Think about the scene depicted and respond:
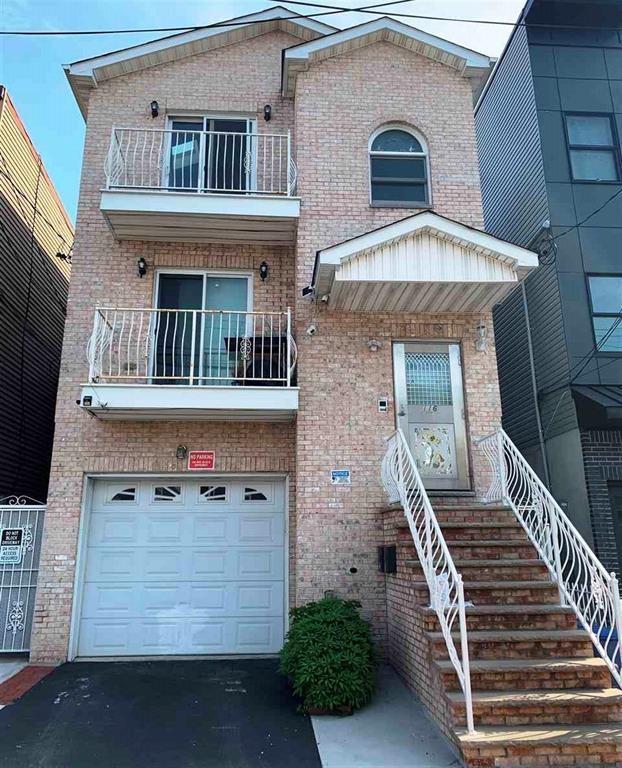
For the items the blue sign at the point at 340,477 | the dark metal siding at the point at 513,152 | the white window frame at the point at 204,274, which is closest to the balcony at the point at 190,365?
the white window frame at the point at 204,274

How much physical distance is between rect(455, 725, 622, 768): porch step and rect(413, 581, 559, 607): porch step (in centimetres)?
137

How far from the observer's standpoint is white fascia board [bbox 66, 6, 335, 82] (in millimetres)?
9172

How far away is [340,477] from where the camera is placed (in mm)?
7406

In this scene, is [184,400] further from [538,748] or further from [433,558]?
[538,748]

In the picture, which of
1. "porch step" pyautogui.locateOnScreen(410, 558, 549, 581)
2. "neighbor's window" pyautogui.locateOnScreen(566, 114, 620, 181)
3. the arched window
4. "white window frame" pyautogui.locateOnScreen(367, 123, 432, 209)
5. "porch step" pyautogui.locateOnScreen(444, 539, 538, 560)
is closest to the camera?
"porch step" pyautogui.locateOnScreen(410, 558, 549, 581)

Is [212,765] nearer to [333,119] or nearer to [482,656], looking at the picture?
[482,656]

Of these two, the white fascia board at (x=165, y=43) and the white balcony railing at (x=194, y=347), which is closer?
the white balcony railing at (x=194, y=347)

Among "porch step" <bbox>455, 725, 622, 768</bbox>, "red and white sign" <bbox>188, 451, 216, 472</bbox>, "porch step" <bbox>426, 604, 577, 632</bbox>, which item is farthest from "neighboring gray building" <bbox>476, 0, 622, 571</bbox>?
"red and white sign" <bbox>188, 451, 216, 472</bbox>

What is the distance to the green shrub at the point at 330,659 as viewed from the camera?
531 centimetres

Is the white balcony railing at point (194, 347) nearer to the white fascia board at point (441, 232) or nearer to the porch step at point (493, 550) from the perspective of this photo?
the white fascia board at point (441, 232)

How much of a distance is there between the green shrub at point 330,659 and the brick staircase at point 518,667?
28.8 inches

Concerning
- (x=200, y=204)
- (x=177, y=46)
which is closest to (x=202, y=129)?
(x=177, y=46)

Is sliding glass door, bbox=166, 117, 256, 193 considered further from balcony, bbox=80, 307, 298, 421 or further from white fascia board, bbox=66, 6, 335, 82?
balcony, bbox=80, 307, 298, 421

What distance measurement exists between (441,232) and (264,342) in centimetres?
278
